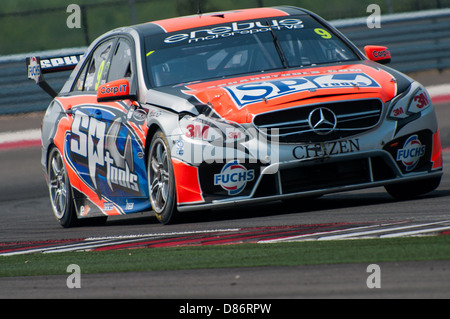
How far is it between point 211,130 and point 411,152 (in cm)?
148

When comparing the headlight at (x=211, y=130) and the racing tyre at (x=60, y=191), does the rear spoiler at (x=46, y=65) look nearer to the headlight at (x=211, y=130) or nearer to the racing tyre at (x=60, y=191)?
the racing tyre at (x=60, y=191)

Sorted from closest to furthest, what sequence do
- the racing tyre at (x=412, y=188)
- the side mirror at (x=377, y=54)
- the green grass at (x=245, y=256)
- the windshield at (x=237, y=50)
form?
the green grass at (x=245, y=256), the racing tyre at (x=412, y=188), the windshield at (x=237, y=50), the side mirror at (x=377, y=54)

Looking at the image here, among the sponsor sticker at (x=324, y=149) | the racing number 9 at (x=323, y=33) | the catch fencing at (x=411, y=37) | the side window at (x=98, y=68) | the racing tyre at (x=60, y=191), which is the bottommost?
the catch fencing at (x=411, y=37)

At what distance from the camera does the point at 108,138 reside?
8477 mm

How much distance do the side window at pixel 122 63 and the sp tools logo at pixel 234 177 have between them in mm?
1529

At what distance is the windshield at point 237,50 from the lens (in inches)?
324

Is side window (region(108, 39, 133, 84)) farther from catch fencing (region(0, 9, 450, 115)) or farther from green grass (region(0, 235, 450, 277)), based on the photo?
catch fencing (region(0, 9, 450, 115))

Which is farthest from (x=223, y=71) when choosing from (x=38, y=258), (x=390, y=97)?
(x=38, y=258)

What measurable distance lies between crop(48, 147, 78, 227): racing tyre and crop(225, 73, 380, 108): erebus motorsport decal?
264cm

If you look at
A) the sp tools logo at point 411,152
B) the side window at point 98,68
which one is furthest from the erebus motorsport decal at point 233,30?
the sp tools logo at point 411,152

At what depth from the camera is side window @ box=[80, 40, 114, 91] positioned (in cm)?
922

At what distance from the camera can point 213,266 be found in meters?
5.42

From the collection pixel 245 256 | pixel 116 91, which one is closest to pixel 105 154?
pixel 116 91

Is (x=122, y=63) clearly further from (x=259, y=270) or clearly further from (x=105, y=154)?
(x=259, y=270)
